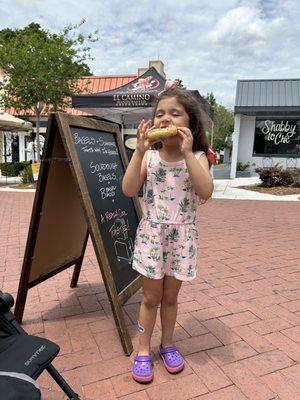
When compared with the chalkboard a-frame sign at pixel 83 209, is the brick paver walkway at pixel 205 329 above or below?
below

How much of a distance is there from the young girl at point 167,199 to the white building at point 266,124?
47.8 ft

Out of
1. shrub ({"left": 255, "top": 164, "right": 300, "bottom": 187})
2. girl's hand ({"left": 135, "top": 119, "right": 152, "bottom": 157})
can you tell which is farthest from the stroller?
shrub ({"left": 255, "top": 164, "right": 300, "bottom": 187})

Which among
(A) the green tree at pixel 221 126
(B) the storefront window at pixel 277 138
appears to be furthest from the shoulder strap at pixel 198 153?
(A) the green tree at pixel 221 126

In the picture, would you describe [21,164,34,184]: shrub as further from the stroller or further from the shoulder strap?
the stroller

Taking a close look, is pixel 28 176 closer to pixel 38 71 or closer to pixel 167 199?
pixel 38 71

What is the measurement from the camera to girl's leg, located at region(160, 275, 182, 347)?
236cm

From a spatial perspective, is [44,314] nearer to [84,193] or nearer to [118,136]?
[84,193]

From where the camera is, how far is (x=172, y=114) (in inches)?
86.1

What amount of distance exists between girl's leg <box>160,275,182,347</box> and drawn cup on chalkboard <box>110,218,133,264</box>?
2.02ft

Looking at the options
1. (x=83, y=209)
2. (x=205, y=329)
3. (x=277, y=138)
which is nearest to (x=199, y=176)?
(x=83, y=209)

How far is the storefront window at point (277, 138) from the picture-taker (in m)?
16.6

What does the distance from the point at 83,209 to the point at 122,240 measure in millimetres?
600

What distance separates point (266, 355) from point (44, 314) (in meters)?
1.88

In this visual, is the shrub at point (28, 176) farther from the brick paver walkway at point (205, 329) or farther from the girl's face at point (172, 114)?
the girl's face at point (172, 114)
